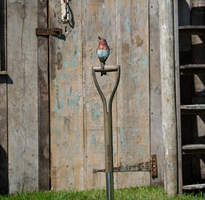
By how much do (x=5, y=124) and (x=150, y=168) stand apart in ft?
5.06

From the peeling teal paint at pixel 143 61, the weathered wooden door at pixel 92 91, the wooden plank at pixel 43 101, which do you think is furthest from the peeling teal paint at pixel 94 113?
the peeling teal paint at pixel 143 61

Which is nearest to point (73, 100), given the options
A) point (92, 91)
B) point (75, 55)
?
point (92, 91)

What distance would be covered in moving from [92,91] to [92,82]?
0.09m

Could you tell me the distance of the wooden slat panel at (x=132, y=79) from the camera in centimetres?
295

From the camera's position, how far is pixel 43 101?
290 cm

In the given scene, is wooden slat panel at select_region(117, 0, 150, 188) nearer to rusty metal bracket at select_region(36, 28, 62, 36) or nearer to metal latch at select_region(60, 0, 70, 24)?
metal latch at select_region(60, 0, 70, 24)

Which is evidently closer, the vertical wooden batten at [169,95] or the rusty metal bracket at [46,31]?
the vertical wooden batten at [169,95]

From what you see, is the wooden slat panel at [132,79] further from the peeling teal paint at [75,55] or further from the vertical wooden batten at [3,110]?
the vertical wooden batten at [3,110]

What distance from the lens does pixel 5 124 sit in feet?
9.45

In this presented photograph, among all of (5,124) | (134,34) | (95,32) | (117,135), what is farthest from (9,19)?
(117,135)


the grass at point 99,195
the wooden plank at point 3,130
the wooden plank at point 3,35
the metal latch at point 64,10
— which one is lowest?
the grass at point 99,195

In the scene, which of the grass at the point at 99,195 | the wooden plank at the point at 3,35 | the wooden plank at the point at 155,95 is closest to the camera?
the grass at the point at 99,195

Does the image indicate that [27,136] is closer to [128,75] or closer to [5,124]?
[5,124]

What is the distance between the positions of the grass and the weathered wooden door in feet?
0.43
